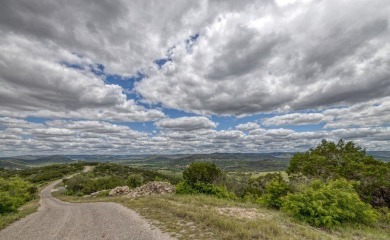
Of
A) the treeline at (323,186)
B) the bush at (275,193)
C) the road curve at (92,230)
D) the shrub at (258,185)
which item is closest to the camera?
the road curve at (92,230)

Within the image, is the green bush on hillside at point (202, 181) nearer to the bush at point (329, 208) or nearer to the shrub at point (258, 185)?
the shrub at point (258, 185)

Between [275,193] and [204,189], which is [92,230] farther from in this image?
[204,189]

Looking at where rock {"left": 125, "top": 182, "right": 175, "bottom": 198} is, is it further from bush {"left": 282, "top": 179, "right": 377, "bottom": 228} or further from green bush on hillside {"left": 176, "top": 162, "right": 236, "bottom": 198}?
bush {"left": 282, "top": 179, "right": 377, "bottom": 228}

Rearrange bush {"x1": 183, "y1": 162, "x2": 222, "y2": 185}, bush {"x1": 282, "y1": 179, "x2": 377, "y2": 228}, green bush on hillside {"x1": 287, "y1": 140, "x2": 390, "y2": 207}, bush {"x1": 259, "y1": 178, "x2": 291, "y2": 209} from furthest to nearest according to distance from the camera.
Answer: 1. bush {"x1": 183, "y1": 162, "x2": 222, "y2": 185}
2. green bush on hillside {"x1": 287, "y1": 140, "x2": 390, "y2": 207}
3. bush {"x1": 259, "y1": 178, "x2": 291, "y2": 209}
4. bush {"x1": 282, "y1": 179, "x2": 377, "y2": 228}

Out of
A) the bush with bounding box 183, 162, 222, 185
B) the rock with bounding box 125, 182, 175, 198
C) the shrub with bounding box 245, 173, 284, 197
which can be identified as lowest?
the shrub with bounding box 245, 173, 284, 197

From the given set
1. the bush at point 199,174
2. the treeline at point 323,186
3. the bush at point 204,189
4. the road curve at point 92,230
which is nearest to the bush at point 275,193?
the treeline at point 323,186

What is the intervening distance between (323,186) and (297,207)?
372 cm

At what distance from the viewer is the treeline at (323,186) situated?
16.0 metres

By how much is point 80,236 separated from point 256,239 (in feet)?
33.3

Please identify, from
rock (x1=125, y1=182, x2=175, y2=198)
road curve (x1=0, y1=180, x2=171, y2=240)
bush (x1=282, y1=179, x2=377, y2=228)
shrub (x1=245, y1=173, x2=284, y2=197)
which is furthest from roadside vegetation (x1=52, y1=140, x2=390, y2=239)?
shrub (x1=245, y1=173, x2=284, y2=197)

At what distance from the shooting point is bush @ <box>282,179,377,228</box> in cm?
A: 1517

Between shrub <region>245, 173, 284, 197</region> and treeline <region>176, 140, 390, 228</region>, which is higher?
treeline <region>176, 140, 390, 228</region>

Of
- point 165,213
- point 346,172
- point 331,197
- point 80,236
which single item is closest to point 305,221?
point 331,197

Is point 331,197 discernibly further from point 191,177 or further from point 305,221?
point 191,177
